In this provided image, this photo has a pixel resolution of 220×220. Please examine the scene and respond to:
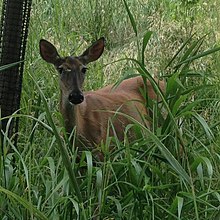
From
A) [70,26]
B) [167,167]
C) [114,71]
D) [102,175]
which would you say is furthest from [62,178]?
[70,26]

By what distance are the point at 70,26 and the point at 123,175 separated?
4.38 meters

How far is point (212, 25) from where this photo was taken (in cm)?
832

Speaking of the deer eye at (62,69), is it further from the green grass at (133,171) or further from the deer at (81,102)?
the green grass at (133,171)

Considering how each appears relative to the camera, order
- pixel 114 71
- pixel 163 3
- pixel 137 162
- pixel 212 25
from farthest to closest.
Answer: pixel 163 3 → pixel 212 25 → pixel 114 71 → pixel 137 162

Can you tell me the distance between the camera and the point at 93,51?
605 cm

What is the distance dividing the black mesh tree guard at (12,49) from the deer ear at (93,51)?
828mm

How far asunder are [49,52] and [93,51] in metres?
0.33

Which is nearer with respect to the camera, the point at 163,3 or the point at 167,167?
the point at 167,167

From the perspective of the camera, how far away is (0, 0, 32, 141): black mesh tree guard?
16.9ft

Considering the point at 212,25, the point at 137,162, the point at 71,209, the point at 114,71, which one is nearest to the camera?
the point at 71,209

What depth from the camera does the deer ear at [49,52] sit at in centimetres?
584

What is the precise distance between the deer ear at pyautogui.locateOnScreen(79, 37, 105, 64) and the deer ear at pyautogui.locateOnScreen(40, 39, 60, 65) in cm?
19

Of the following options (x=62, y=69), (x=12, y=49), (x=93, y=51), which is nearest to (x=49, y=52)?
(x=62, y=69)

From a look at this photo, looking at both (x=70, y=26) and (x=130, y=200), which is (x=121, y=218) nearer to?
(x=130, y=200)
